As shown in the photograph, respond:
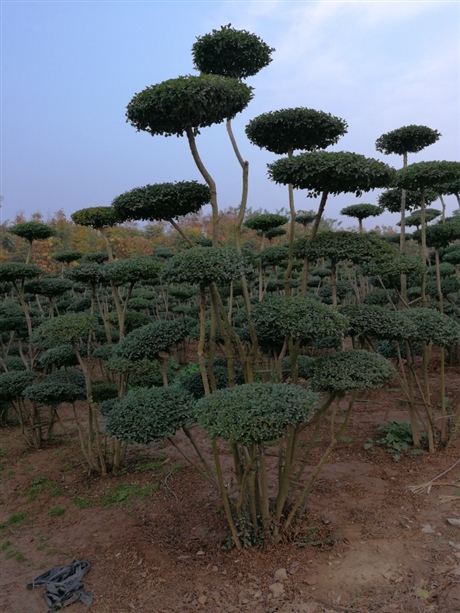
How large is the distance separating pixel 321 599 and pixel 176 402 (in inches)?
63.8

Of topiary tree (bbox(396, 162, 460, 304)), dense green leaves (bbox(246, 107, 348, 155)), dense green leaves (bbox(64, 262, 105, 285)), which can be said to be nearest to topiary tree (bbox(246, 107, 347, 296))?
dense green leaves (bbox(246, 107, 348, 155))

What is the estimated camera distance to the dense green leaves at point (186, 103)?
309 cm

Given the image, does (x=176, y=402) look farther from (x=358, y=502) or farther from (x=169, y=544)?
(x=358, y=502)

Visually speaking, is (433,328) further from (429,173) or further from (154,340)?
(154,340)

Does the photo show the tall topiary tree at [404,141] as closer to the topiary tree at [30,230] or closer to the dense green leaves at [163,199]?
the dense green leaves at [163,199]

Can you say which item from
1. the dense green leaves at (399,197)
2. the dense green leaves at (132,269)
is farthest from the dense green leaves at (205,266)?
the dense green leaves at (399,197)

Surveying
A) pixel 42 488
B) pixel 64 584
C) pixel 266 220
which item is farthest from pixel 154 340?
pixel 266 220

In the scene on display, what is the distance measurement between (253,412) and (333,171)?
75.8 inches

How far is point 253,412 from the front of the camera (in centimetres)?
262

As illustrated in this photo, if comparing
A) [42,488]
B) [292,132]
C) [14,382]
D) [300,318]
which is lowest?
[42,488]

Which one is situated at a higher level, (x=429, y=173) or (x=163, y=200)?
(x=429, y=173)

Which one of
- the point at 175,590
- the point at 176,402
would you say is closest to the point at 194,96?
the point at 176,402

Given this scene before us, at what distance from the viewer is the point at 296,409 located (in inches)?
106

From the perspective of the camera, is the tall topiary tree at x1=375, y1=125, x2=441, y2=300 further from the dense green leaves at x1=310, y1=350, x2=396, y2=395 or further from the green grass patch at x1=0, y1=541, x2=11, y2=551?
the green grass patch at x1=0, y1=541, x2=11, y2=551
